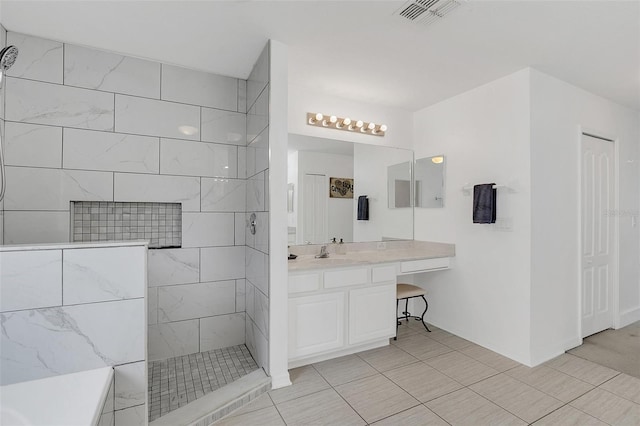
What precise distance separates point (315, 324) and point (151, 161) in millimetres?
1893

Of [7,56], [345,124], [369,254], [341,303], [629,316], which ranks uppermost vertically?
[345,124]

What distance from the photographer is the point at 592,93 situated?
10.3ft

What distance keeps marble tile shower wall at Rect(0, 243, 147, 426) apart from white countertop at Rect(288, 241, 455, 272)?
1127 mm

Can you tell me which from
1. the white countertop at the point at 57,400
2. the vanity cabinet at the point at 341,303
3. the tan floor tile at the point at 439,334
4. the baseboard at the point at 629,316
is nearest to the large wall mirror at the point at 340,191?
the vanity cabinet at the point at 341,303

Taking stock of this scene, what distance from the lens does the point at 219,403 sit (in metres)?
1.93

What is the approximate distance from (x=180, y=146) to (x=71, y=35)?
100 centimetres

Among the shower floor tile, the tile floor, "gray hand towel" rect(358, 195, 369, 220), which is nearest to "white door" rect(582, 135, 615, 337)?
the tile floor

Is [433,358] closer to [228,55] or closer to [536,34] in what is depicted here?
[536,34]

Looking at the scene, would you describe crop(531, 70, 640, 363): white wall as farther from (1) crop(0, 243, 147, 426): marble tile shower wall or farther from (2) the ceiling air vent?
(1) crop(0, 243, 147, 426): marble tile shower wall

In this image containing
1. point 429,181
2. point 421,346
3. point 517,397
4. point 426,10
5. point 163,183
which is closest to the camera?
point 426,10

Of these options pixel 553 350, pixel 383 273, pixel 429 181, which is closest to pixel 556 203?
pixel 429 181

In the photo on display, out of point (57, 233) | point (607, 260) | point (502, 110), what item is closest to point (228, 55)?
point (57, 233)

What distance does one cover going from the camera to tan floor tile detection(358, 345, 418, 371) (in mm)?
2584

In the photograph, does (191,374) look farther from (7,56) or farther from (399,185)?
(399,185)
